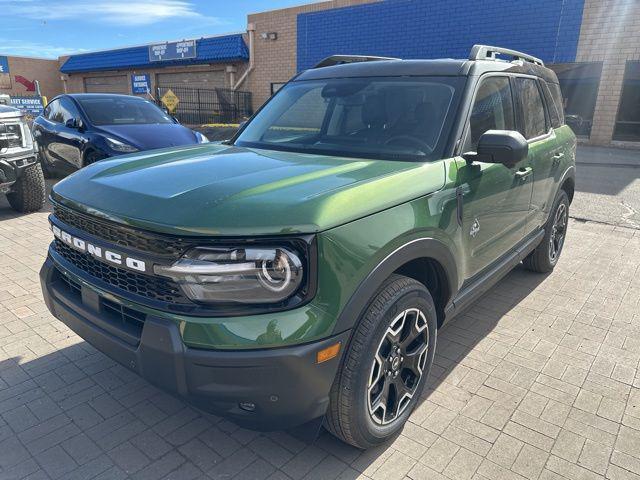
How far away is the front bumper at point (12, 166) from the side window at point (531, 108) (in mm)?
6002

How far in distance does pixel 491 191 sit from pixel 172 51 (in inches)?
1084

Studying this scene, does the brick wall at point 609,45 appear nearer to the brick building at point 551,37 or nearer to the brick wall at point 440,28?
the brick building at point 551,37

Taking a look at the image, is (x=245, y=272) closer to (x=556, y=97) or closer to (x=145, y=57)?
(x=556, y=97)

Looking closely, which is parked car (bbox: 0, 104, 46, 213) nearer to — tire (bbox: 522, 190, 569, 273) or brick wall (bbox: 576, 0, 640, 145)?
tire (bbox: 522, 190, 569, 273)

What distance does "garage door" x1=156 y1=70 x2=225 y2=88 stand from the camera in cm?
2564

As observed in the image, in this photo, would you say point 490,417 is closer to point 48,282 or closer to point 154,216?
point 154,216

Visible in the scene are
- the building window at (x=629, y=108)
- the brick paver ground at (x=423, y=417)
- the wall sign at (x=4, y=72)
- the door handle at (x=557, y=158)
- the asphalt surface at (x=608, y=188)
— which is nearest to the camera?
the brick paver ground at (x=423, y=417)

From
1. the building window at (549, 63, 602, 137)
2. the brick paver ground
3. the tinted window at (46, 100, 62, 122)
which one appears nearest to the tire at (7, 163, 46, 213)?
the tinted window at (46, 100, 62, 122)

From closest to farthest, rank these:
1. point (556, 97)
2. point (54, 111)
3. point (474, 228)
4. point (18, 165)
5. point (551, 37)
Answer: point (474, 228)
point (556, 97)
point (18, 165)
point (54, 111)
point (551, 37)

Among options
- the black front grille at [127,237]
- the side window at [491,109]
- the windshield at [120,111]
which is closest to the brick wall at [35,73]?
the windshield at [120,111]

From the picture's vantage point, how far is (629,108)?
15.2 meters

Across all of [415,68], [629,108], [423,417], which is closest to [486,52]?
[415,68]

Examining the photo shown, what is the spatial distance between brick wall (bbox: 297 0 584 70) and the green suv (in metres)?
14.7

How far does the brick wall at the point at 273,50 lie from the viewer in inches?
870
